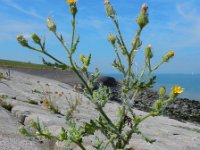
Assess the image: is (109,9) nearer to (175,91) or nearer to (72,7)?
(72,7)

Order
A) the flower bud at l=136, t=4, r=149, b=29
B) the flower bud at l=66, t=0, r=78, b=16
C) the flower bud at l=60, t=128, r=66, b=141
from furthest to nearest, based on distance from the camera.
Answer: the flower bud at l=60, t=128, r=66, b=141 < the flower bud at l=66, t=0, r=78, b=16 < the flower bud at l=136, t=4, r=149, b=29

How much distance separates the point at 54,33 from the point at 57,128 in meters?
3.87

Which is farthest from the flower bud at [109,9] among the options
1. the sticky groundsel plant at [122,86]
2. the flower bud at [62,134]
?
the flower bud at [62,134]

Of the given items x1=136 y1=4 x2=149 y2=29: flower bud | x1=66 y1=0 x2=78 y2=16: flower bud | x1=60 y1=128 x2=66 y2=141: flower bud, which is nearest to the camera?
x1=136 y1=4 x2=149 y2=29: flower bud

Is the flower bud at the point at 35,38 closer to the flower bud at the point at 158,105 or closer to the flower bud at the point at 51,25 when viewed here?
the flower bud at the point at 51,25

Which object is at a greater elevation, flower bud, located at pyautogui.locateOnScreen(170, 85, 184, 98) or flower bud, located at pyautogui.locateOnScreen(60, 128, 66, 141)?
flower bud, located at pyautogui.locateOnScreen(170, 85, 184, 98)

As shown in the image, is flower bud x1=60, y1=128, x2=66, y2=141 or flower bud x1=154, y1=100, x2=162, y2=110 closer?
flower bud x1=154, y1=100, x2=162, y2=110

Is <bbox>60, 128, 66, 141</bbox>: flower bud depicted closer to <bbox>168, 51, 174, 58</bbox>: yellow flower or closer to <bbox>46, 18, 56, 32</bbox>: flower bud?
<bbox>46, 18, 56, 32</bbox>: flower bud

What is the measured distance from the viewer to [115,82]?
33812 mm

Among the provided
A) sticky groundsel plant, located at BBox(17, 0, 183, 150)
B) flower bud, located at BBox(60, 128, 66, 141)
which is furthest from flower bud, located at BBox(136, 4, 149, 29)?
flower bud, located at BBox(60, 128, 66, 141)

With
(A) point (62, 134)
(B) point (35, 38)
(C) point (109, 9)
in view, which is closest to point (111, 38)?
(C) point (109, 9)

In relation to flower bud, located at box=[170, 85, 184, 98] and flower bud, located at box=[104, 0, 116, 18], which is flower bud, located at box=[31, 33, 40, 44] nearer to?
flower bud, located at box=[104, 0, 116, 18]

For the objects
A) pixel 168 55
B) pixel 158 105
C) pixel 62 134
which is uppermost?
pixel 168 55

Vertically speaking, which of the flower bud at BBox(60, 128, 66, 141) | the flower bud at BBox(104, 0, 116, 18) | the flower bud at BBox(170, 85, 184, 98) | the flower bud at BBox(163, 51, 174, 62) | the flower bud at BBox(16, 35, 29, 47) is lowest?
the flower bud at BBox(60, 128, 66, 141)
